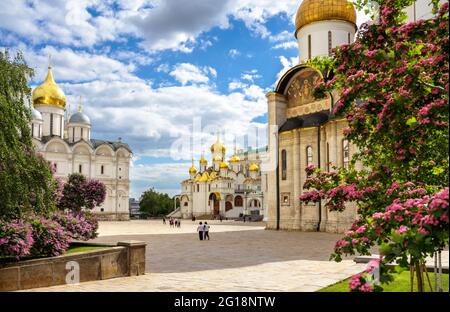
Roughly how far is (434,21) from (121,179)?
2477 inches

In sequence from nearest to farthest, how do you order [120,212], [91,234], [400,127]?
[400,127], [91,234], [120,212]

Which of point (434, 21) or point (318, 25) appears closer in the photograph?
point (434, 21)

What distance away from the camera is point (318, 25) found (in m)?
33.1

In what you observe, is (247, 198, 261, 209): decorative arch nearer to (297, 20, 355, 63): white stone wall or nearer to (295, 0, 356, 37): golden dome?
(297, 20, 355, 63): white stone wall

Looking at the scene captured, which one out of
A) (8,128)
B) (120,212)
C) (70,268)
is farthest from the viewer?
(120,212)

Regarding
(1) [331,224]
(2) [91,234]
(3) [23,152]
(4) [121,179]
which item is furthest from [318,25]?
(4) [121,179]

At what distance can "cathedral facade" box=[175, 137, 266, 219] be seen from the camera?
70188mm

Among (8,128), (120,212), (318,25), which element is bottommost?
(120,212)

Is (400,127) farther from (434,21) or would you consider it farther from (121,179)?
(121,179)

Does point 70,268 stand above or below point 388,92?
below

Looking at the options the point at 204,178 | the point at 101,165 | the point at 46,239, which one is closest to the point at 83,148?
Result: the point at 101,165

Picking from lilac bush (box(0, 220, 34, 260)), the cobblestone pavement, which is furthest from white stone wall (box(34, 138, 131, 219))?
lilac bush (box(0, 220, 34, 260))

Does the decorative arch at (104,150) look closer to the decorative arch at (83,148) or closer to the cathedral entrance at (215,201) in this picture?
the decorative arch at (83,148)

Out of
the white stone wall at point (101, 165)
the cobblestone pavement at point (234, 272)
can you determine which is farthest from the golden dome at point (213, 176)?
the cobblestone pavement at point (234, 272)
